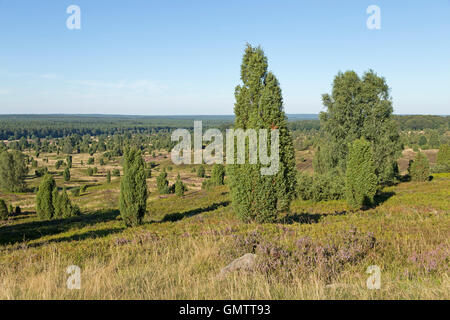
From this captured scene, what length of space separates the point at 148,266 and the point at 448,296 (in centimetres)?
459

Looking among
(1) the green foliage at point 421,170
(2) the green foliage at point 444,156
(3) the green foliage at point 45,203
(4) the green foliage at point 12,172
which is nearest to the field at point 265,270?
(1) the green foliage at point 421,170

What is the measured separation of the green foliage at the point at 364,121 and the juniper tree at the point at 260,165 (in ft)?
68.3

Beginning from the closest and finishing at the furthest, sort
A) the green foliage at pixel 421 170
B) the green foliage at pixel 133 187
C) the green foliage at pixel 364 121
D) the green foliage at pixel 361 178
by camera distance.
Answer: the green foliage at pixel 361 178
the green foliage at pixel 133 187
the green foliage at pixel 364 121
the green foliage at pixel 421 170

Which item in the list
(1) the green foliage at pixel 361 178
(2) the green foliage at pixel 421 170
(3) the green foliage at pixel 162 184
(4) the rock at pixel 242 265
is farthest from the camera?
(3) the green foliage at pixel 162 184

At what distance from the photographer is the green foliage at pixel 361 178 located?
63.6 feet

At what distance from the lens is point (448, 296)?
3547 millimetres

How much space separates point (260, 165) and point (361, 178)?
11.8 metres

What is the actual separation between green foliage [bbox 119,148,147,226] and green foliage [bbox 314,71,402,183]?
65.2 ft

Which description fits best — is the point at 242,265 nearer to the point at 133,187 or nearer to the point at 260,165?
the point at 260,165

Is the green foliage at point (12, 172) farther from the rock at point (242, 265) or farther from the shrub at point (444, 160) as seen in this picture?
the shrub at point (444, 160)

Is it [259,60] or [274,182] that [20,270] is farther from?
[259,60]

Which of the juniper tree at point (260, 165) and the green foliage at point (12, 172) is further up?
the juniper tree at point (260, 165)

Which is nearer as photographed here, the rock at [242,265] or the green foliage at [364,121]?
the rock at [242,265]

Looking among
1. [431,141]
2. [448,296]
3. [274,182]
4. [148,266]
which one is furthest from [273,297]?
[431,141]
